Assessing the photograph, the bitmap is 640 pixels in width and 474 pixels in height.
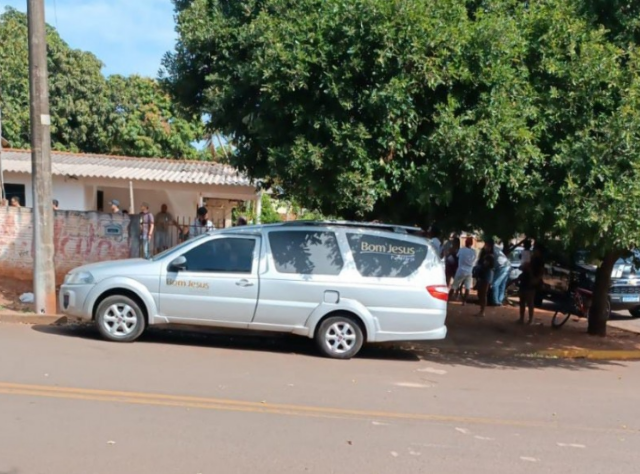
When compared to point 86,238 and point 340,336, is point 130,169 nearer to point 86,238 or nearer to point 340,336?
point 86,238

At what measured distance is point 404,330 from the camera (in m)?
8.95

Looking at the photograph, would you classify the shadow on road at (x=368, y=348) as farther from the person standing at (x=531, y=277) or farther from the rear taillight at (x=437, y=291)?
the person standing at (x=531, y=277)

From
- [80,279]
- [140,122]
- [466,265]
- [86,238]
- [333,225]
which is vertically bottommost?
[80,279]

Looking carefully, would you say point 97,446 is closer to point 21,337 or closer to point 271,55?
point 21,337

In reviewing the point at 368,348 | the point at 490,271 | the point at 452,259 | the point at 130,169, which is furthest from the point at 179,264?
the point at 130,169

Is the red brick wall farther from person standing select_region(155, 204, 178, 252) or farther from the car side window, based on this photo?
the car side window

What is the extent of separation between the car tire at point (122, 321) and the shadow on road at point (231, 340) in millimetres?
278

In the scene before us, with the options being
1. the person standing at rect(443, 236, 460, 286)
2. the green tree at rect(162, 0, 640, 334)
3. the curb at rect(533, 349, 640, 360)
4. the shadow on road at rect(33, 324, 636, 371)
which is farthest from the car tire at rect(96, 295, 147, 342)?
the person standing at rect(443, 236, 460, 286)

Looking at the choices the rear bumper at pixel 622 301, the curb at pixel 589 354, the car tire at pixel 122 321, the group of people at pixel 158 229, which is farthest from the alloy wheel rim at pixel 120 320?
the rear bumper at pixel 622 301

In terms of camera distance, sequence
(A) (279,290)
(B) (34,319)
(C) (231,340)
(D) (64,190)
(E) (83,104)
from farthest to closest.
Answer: (E) (83,104) → (D) (64,190) → (B) (34,319) → (C) (231,340) → (A) (279,290)

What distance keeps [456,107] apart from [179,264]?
13.8 feet

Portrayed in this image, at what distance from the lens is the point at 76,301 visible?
8961mm

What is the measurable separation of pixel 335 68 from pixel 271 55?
0.84 metres

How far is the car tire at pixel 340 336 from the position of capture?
8922 millimetres
